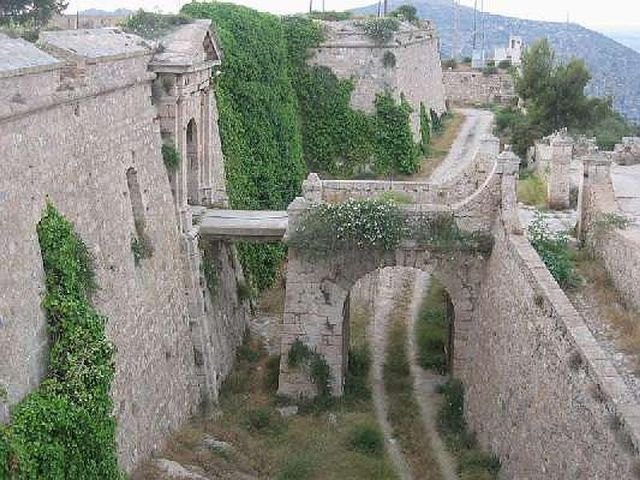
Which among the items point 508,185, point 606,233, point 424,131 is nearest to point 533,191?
point 606,233

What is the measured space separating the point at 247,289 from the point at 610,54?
137 m

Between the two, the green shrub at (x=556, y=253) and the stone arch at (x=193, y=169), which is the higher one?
the stone arch at (x=193, y=169)

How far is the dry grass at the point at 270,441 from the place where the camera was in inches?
579

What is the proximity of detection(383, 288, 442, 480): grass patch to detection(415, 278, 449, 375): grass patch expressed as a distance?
0.37 meters

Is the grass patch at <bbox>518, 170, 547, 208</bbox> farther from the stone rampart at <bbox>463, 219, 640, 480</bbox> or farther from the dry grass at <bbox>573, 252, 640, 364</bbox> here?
the stone rampart at <bbox>463, 219, 640, 480</bbox>

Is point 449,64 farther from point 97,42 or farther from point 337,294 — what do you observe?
point 97,42

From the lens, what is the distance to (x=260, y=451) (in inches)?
616

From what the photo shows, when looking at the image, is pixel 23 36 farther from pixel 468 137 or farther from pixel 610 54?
pixel 610 54

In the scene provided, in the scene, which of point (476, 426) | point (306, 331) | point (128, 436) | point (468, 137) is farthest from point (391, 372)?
point (468, 137)

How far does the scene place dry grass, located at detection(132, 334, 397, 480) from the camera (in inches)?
579

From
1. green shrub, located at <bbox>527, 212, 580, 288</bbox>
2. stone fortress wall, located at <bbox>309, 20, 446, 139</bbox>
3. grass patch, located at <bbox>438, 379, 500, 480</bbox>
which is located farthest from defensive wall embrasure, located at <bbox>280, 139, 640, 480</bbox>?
stone fortress wall, located at <bbox>309, 20, 446, 139</bbox>

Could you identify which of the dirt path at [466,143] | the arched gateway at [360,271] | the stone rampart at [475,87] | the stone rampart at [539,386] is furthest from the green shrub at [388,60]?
the stone rampart at [475,87]

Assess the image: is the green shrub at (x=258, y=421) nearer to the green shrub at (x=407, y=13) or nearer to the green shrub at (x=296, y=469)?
the green shrub at (x=296, y=469)

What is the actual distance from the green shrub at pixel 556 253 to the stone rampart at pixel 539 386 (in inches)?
47.7
